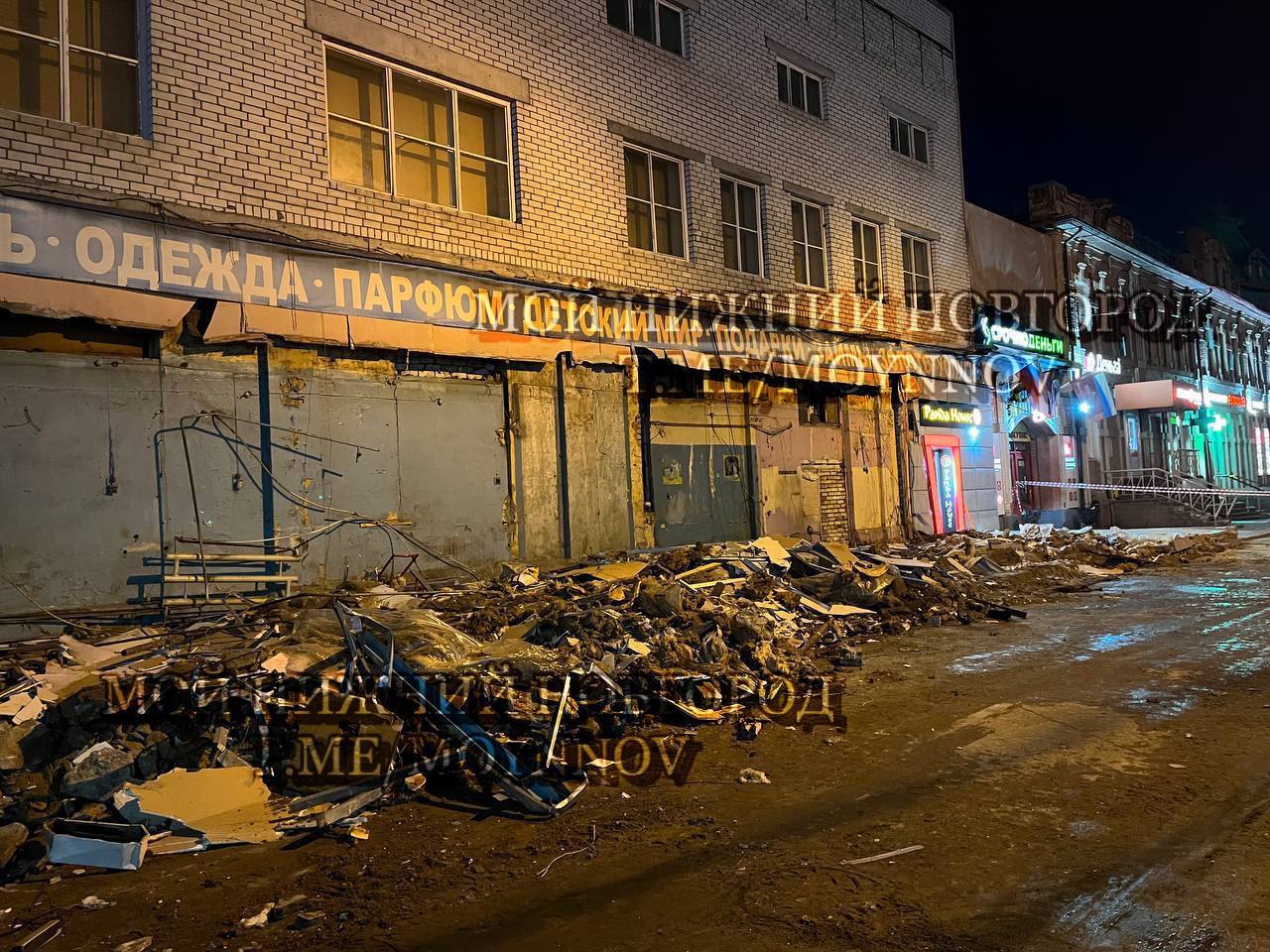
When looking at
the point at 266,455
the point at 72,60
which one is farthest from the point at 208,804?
the point at 72,60

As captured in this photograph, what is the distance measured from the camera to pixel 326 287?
31.1 ft

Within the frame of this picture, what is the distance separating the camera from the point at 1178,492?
961 inches

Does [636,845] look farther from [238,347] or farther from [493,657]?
[238,347]

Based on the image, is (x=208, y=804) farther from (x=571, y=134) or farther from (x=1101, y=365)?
(x=1101, y=365)

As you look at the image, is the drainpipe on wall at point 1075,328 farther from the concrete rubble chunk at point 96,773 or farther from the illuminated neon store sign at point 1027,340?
the concrete rubble chunk at point 96,773

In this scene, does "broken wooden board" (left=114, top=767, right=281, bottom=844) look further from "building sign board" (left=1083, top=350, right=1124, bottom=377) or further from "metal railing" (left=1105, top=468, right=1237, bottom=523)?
"building sign board" (left=1083, top=350, right=1124, bottom=377)

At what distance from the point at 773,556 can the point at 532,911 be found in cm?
867

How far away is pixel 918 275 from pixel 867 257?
2221mm

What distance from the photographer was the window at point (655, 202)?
13.4 m

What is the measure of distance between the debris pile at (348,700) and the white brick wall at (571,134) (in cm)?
436

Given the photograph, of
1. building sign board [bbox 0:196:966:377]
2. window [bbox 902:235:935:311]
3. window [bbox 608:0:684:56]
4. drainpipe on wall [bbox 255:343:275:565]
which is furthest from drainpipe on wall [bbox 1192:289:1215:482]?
drainpipe on wall [bbox 255:343:275:565]

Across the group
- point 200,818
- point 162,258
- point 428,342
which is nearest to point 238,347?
point 162,258

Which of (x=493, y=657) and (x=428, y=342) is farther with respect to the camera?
(x=428, y=342)

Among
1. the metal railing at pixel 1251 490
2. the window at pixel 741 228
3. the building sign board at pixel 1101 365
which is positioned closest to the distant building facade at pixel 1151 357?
the building sign board at pixel 1101 365
